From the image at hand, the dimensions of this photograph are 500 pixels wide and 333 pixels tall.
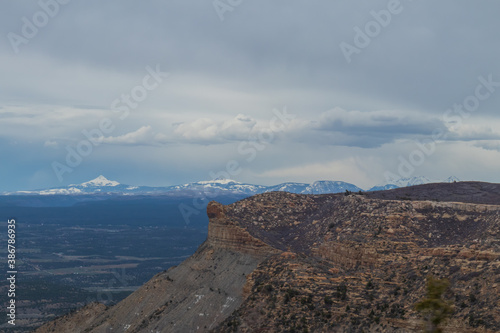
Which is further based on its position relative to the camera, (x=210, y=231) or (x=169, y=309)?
(x=210, y=231)

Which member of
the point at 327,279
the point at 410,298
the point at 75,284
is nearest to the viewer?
the point at 410,298

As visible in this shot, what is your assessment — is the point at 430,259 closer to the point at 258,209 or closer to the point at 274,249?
the point at 274,249

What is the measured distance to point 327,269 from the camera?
56250 mm

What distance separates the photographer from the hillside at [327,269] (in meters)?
45.2

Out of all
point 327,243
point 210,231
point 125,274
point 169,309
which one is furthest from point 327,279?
point 125,274

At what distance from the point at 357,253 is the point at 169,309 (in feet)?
73.7

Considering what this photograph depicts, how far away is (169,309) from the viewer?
65375 mm

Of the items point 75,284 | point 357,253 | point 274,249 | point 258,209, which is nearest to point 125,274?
point 75,284

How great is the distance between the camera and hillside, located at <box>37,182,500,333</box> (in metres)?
45.2

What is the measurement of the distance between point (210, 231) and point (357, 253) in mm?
26597

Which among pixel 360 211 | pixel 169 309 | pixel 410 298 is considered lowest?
pixel 169 309

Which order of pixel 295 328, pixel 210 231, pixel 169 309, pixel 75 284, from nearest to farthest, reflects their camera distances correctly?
pixel 295 328, pixel 169 309, pixel 210 231, pixel 75 284

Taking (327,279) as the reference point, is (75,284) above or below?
below

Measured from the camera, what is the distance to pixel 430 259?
4975cm
